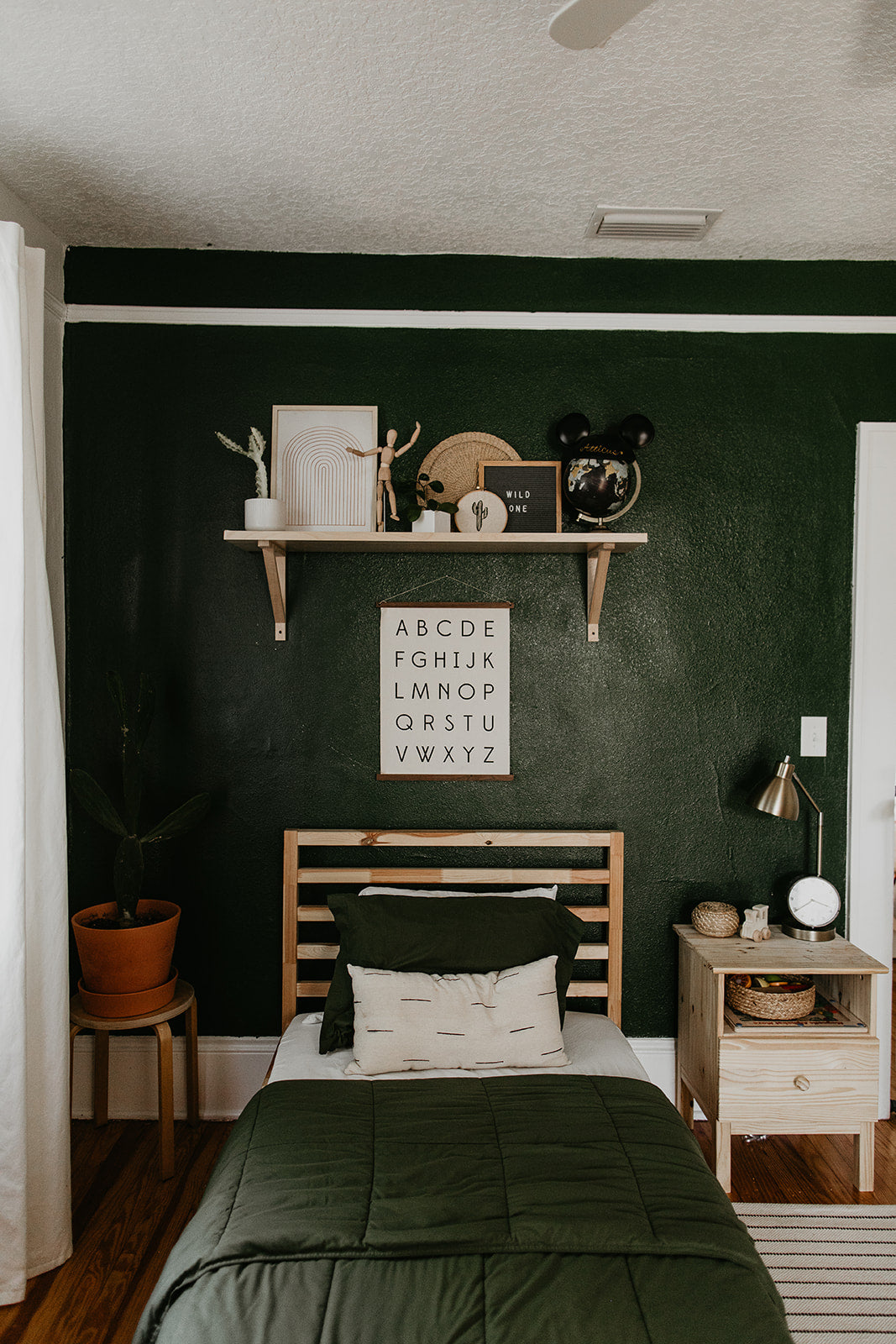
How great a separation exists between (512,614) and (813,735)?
3.47 feet

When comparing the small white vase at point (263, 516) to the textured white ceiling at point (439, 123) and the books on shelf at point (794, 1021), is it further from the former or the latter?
the books on shelf at point (794, 1021)

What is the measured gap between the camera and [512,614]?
9.11 feet

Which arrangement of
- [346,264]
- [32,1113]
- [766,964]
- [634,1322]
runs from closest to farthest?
1. [634,1322]
2. [32,1113]
3. [766,964]
4. [346,264]

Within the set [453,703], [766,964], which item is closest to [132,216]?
[453,703]

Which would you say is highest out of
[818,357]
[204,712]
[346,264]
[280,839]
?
[346,264]

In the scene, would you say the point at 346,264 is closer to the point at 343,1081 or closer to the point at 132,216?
the point at 132,216

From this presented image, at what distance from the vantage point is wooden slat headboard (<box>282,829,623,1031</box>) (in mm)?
2666

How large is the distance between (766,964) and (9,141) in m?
2.91

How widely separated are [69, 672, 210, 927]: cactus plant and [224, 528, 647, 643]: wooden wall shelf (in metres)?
0.50

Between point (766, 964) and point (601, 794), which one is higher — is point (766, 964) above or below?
below

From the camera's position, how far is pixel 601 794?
280 centimetres

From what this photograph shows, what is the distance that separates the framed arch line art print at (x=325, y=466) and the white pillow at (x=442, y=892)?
3.65 ft

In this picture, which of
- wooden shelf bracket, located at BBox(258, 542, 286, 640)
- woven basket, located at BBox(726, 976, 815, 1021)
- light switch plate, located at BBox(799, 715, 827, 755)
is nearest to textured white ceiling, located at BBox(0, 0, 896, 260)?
wooden shelf bracket, located at BBox(258, 542, 286, 640)

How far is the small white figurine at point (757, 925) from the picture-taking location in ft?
8.53
